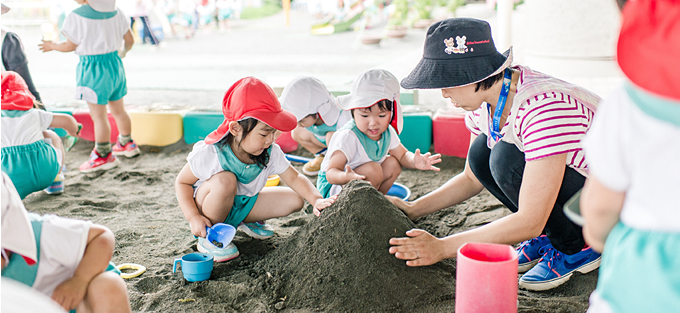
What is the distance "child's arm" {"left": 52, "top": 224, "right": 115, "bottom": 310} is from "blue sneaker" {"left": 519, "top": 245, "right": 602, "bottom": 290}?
50.8 inches

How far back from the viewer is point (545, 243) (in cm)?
192

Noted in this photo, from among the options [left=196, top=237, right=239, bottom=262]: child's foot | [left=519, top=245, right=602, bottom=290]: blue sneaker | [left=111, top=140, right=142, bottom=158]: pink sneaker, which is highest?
[left=519, top=245, right=602, bottom=290]: blue sneaker

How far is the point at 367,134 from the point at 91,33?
6.09ft

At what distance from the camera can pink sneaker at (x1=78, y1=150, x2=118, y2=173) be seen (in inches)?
123

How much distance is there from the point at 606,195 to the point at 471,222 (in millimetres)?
1495

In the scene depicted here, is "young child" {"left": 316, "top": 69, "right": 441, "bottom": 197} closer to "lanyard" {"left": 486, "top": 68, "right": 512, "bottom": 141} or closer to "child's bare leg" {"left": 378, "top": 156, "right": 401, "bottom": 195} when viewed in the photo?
"child's bare leg" {"left": 378, "top": 156, "right": 401, "bottom": 195}

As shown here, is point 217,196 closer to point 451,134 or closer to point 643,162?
point 643,162

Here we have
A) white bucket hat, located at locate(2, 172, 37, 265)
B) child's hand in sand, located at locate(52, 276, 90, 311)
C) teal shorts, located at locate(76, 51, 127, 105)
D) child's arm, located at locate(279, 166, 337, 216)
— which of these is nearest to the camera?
white bucket hat, located at locate(2, 172, 37, 265)

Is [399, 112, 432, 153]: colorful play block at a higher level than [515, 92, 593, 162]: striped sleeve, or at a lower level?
lower

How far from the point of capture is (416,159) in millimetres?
2387

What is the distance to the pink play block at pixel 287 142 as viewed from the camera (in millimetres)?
3451

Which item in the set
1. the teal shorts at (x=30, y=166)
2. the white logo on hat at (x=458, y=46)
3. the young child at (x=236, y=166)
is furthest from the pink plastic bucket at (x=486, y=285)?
the teal shorts at (x=30, y=166)

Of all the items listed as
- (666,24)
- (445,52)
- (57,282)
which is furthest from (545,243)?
(57,282)

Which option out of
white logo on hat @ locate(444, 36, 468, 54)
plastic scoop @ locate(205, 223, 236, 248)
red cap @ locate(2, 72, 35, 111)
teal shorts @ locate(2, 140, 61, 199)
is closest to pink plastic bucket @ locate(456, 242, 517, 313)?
white logo on hat @ locate(444, 36, 468, 54)
